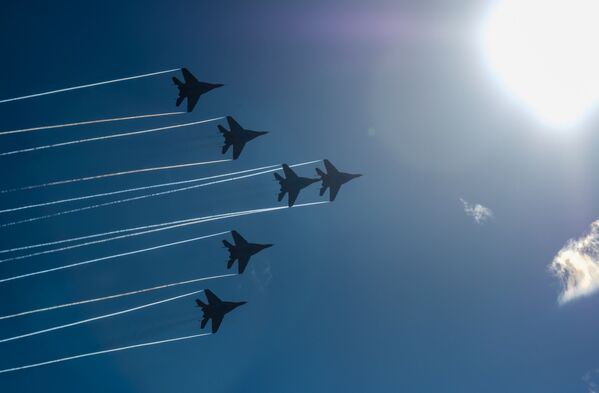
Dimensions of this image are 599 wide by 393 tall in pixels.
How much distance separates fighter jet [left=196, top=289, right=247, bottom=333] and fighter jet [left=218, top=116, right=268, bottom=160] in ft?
71.7

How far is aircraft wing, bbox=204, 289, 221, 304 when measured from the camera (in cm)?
7431

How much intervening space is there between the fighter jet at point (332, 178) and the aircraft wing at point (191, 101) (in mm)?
21410

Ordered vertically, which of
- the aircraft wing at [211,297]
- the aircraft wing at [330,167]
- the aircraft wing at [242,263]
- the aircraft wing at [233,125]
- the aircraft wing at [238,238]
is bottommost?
the aircraft wing at [211,297]

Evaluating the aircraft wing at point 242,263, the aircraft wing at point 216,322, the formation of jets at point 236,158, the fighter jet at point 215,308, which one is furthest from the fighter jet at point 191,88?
the aircraft wing at point 216,322

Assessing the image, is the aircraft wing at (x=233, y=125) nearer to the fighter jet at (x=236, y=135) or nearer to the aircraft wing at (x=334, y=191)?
the fighter jet at (x=236, y=135)

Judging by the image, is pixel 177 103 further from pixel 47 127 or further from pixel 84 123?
pixel 47 127

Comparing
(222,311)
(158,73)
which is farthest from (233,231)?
(158,73)

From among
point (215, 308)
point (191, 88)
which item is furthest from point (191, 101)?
point (215, 308)

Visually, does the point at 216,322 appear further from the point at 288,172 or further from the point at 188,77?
the point at 188,77

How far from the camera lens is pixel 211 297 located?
74375 millimetres

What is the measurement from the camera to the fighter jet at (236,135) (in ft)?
236

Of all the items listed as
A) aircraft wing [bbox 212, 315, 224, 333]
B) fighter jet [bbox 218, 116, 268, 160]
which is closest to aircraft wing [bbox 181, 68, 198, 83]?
fighter jet [bbox 218, 116, 268, 160]

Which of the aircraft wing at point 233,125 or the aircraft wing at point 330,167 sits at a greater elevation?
the aircraft wing at point 330,167

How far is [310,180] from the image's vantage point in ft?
252
